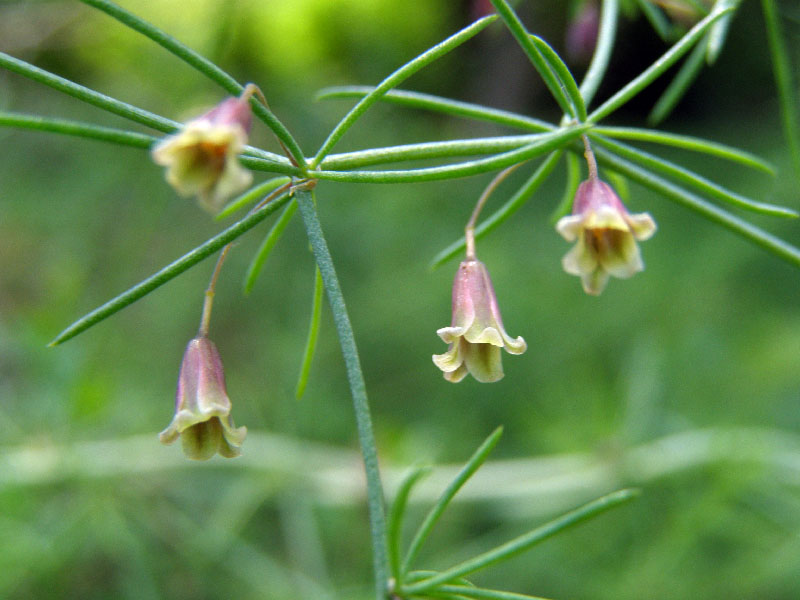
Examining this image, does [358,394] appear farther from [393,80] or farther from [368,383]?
[368,383]

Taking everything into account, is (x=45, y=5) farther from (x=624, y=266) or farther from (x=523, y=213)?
(x=624, y=266)

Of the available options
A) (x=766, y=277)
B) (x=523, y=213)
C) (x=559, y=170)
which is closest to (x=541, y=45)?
(x=766, y=277)

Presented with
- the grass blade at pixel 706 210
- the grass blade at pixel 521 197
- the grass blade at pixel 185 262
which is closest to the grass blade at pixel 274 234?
the grass blade at pixel 185 262

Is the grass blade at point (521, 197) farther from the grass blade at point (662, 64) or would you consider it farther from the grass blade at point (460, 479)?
the grass blade at point (460, 479)

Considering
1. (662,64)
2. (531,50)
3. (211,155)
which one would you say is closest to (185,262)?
(211,155)

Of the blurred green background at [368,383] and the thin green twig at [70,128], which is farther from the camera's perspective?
A: the blurred green background at [368,383]

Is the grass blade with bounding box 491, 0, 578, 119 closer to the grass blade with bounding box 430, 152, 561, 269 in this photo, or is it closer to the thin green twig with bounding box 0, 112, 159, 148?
the grass blade with bounding box 430, 152, 561, 269
